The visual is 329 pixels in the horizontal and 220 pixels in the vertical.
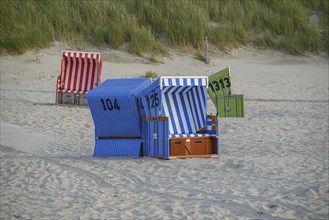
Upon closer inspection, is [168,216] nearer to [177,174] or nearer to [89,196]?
[89,196]

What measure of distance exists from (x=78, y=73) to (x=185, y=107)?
20.8ft

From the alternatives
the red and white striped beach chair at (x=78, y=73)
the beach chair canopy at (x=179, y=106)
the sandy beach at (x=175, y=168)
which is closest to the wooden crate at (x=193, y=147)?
the beach chair canopy at (x=179, y=106)

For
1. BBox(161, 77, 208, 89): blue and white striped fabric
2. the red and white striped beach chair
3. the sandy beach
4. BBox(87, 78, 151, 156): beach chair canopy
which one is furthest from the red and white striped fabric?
BBox(161, 77, 208, 89): blue and white striped fabric

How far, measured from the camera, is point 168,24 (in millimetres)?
24594

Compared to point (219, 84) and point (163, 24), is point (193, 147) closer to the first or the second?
point (219, 84)

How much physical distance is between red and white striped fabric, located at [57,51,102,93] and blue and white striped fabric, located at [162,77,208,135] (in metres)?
5.64

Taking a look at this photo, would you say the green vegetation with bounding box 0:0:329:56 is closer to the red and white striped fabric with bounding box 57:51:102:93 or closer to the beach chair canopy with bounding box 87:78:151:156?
the red and white striped fabric with bounding box 57:51:102:93

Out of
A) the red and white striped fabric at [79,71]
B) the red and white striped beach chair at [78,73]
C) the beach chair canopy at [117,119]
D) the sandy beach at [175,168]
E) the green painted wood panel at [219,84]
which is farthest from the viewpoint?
the red and white striped fabric at [79,71]

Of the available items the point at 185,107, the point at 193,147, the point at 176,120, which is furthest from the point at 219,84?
the point at 193,147

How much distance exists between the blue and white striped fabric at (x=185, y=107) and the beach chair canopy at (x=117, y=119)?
432mm

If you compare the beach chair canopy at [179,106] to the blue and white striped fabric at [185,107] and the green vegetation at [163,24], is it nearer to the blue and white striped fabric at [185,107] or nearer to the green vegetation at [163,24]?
the blue and white striped fabric at [185,107]

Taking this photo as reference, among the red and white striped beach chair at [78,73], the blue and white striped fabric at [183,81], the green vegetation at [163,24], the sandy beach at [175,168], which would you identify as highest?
the green vegetation at [163,24]

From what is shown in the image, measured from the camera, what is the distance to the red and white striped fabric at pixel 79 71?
696 inches

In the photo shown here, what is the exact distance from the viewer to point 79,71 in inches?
707
